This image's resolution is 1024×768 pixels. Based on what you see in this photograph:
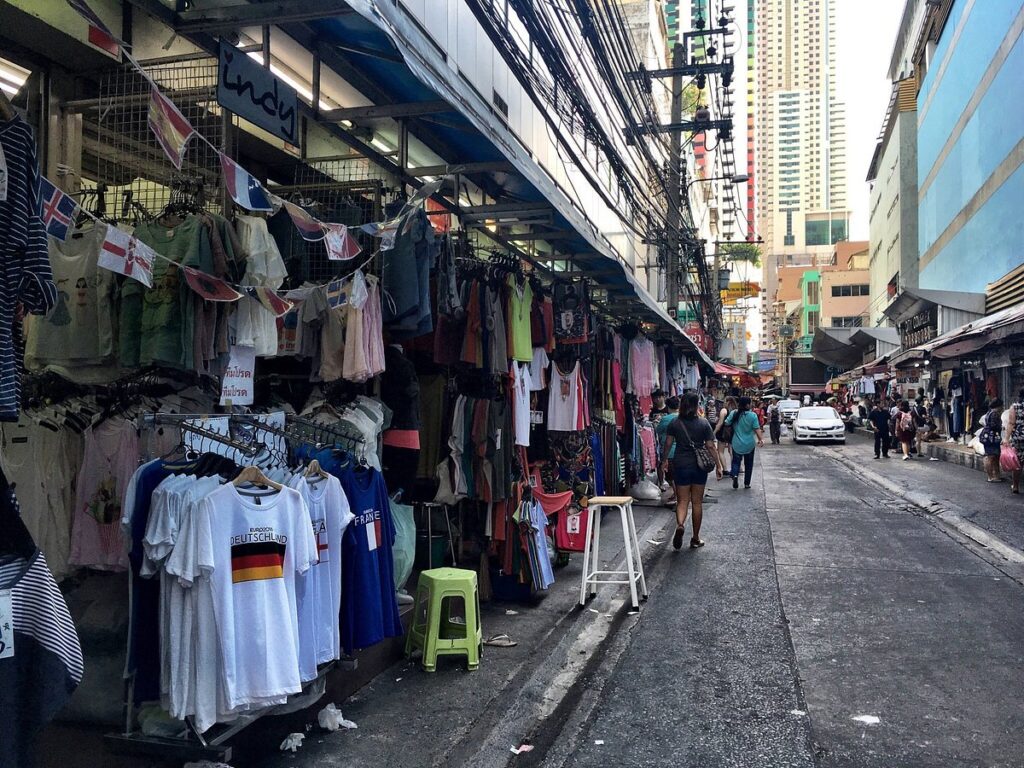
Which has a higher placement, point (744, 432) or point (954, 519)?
point (744, 432)

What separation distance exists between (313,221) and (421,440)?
2781mm

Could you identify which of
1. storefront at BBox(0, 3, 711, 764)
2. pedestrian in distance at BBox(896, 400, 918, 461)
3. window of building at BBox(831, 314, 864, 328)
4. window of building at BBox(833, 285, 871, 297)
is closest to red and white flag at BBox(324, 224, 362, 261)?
storefront at BBox(0, 3, 711, 764)

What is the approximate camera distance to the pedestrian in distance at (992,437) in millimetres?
17125

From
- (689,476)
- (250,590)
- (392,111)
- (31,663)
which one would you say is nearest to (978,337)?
(689,476)

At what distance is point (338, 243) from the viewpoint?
15.6 ft

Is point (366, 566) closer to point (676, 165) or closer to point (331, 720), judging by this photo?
point (331, 720)

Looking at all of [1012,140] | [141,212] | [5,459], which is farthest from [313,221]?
[1012,140]

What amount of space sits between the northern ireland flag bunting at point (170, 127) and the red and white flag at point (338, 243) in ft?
3.82

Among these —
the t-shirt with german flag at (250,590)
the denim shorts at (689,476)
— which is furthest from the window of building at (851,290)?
the t-shirt with german flag at (250,590)

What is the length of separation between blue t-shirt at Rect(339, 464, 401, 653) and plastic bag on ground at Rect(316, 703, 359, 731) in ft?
1.38

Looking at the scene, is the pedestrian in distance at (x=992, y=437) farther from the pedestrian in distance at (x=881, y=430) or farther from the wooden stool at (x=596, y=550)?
the wooden stool at (x=596, y=550)

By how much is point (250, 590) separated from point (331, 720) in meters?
1.38

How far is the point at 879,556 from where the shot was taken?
9.66 m

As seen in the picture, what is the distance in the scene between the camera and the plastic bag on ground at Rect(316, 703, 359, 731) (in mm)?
4715
